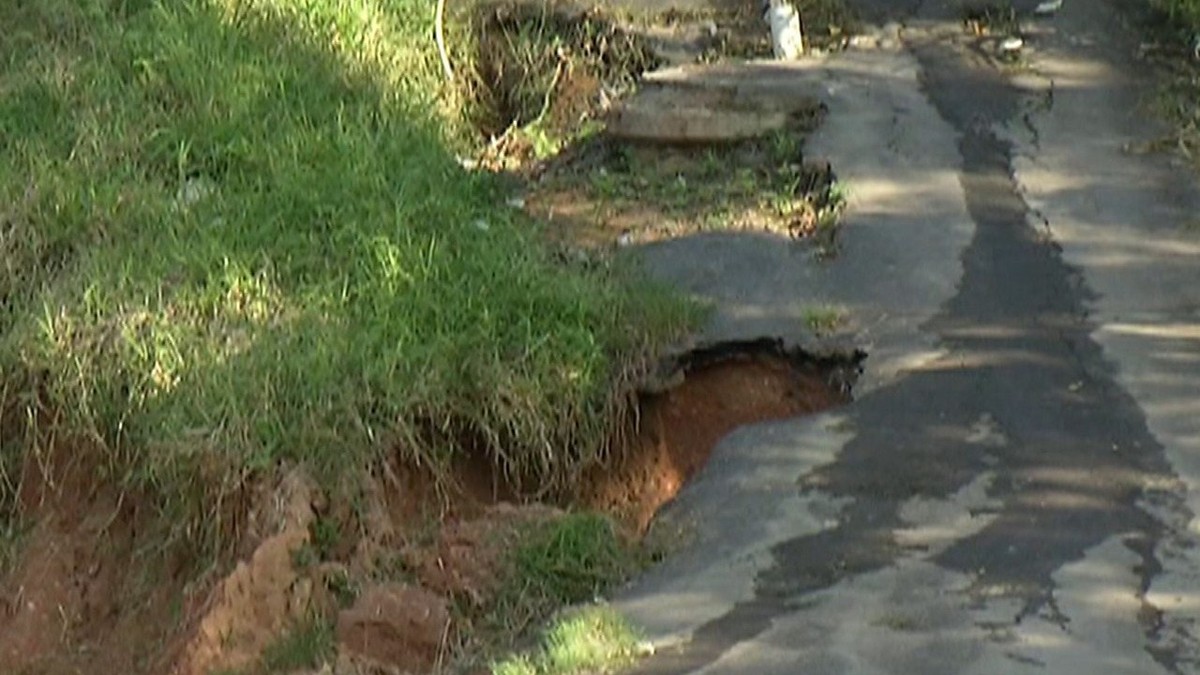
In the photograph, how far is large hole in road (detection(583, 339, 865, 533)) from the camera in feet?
22.2

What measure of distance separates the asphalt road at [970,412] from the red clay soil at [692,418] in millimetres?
191

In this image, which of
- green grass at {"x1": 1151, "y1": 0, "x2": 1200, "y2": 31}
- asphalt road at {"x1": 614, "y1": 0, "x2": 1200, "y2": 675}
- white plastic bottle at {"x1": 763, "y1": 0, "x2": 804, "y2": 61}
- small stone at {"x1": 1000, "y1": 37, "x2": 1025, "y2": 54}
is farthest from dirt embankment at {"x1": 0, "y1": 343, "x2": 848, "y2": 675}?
green grass at {"x1": 1151, "y1": 0, "x2": 1200, "y2": 31}

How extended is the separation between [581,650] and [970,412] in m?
1.86

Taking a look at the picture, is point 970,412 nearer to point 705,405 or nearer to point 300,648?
point 705,405

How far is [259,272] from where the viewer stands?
283 inches

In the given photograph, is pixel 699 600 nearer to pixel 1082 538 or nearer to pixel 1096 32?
pixel 1082 538

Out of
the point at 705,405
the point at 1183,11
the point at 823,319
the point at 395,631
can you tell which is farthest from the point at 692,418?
the point at 1183,11

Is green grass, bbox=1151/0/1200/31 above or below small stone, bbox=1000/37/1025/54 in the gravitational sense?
above

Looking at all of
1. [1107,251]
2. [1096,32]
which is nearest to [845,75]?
[1096,32]

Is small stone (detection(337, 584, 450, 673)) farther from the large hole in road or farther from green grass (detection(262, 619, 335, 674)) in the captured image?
the large hole in road

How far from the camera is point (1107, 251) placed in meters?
7.38

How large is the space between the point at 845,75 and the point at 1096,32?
1.30 metres

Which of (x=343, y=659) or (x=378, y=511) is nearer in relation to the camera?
(x=343, y=659)

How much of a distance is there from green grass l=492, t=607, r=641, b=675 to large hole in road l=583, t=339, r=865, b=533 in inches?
54.5
